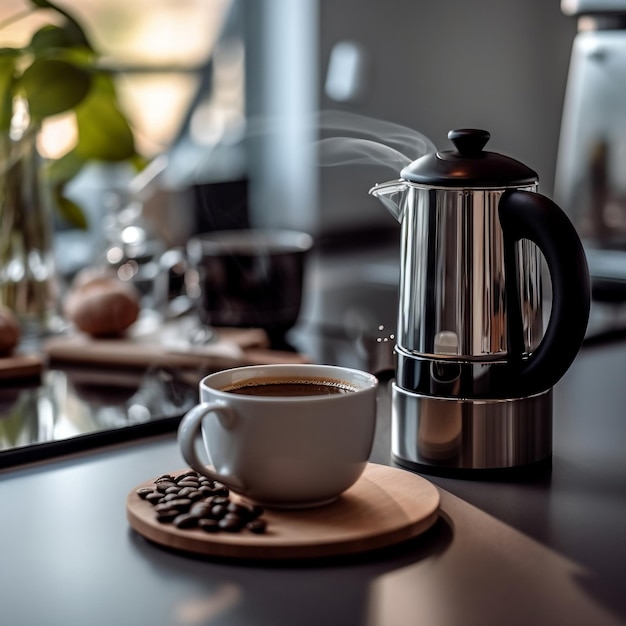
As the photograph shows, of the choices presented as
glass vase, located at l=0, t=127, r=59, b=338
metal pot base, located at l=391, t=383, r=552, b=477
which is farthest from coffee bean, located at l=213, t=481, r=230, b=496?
glass vase, located at l=0, t=127, r=59, b=338

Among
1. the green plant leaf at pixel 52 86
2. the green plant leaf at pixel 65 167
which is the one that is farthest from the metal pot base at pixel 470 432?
the green plant leaf at pixel 65 167

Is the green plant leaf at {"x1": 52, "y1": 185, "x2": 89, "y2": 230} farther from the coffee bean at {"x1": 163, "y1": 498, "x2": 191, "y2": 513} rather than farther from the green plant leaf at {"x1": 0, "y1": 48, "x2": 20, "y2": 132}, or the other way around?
the coffee bean at {"x1": 163, "y1": 498, "x2": 191, "y2": 513}

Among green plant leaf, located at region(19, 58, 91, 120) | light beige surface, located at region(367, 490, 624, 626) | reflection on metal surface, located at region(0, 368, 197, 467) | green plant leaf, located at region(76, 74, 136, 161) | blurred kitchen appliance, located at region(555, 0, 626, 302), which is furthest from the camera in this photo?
blurred kitchen appliance, located at region(555, 0, 626, 302)

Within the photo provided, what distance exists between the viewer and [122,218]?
1.42 m

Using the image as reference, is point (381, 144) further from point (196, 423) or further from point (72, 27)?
point (72, 27)

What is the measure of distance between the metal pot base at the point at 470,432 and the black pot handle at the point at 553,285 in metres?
0.03

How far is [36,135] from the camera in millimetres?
1321

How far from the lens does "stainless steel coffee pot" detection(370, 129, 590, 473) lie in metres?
0.73

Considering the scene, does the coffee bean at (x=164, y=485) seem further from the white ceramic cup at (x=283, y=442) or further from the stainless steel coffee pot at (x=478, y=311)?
the stainless steel coffee pot at (x=478, y=311)

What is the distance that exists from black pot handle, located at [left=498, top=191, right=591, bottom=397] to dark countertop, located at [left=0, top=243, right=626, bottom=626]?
86mm

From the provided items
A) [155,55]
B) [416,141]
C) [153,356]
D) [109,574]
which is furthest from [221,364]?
[155,55]

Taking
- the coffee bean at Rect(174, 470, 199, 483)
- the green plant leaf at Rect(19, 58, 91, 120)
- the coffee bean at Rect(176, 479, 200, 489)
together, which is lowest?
the coffee bean at Rect(174, 470, 199, 483)

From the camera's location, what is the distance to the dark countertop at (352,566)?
56cm

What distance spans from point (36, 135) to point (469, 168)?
0.74 meters
